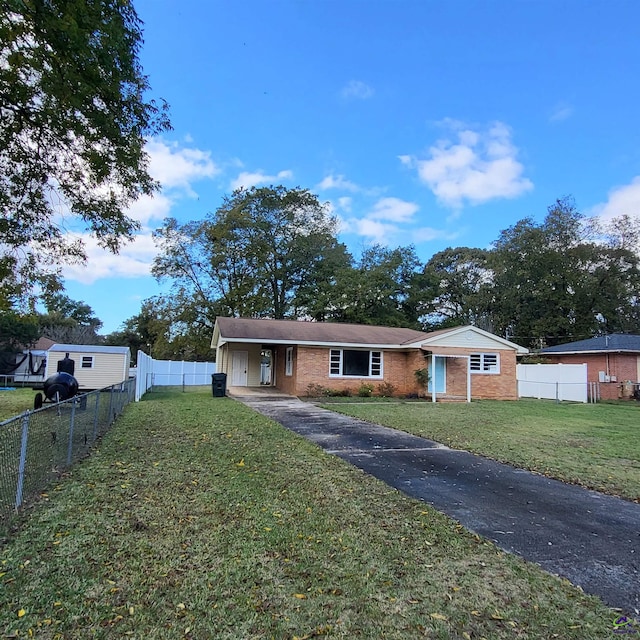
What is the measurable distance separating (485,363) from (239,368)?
41.9 ft

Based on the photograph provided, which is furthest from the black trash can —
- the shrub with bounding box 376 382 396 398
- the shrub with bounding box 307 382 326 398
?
the shrub with bounding box 376 382 396 398

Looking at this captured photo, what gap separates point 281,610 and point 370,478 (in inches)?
129

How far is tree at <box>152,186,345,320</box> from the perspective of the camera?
34438mm

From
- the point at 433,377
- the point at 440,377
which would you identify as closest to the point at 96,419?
the point at 433,377

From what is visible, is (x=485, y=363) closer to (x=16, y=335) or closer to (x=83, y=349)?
(x=83, y=349)

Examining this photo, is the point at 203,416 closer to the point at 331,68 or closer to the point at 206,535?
the point at 206,535

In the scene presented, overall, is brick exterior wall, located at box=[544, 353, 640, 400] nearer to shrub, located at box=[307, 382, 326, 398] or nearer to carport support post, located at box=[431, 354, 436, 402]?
carport support post, located at box=[431, 354, 436, 402]

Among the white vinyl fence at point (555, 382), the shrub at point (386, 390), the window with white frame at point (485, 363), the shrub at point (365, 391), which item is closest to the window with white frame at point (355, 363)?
the shrub at point (386, 390)

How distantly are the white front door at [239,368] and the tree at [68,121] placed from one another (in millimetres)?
13014

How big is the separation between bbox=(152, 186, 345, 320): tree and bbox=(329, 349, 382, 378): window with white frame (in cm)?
1628

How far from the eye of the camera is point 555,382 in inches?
802

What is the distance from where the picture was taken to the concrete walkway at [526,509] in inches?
134

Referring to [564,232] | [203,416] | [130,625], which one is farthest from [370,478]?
[564,232]

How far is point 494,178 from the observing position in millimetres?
17734
